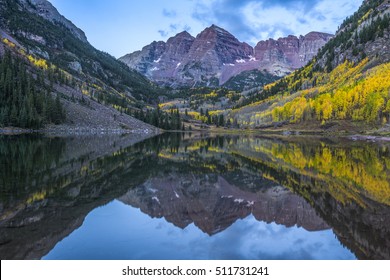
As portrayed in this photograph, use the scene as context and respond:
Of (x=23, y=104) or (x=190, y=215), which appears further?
(x=23, y=104)

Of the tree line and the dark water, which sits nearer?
the dark water

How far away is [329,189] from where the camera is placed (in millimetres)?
24984

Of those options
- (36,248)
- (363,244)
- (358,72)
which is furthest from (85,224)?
(358,72)

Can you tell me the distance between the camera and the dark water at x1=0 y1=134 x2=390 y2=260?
13.2 meters

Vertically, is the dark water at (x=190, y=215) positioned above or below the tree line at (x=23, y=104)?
below

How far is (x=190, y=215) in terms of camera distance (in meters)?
18.6

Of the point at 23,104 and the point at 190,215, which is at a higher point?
the point at 23,104

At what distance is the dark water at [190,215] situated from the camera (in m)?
13.2

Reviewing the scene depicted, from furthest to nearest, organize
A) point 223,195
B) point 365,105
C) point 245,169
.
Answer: point 365,105 < point 245,169 < point 223,195

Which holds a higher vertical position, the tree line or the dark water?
the tree line

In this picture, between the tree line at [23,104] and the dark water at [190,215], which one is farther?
the tree line at [23,104]

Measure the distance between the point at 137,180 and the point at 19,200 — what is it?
35.8 ft

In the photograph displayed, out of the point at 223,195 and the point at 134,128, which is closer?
the point at 223,195

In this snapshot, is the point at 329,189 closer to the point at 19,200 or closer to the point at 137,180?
the point at 137,180
